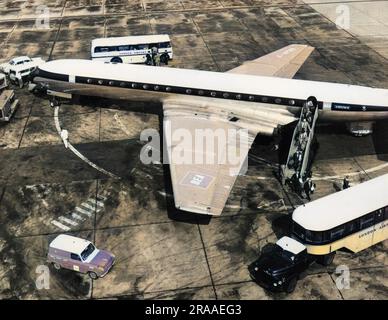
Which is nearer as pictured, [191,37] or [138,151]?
[138,151]

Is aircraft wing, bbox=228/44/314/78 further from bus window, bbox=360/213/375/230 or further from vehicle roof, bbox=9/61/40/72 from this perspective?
bus window, bbox=360/213/375/230

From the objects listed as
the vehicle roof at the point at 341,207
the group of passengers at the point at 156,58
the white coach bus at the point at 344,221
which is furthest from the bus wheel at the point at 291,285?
the group of passengers at the point at 156,58

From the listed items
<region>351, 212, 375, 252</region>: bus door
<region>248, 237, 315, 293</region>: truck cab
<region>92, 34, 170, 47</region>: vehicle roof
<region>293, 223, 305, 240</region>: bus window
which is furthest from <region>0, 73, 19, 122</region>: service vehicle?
<region>351, 212, 375, 252</region>: bus door

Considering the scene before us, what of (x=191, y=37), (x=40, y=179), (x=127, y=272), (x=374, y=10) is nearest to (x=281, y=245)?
(x=127, y=272)

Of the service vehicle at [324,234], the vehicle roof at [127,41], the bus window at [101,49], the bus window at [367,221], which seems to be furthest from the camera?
the vehicle roof at [127,41]

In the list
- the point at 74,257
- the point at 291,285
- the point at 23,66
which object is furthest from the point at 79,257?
the point at 23,66

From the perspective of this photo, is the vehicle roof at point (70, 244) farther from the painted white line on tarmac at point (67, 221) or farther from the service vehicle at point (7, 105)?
the service vehicle at point (7, 105)

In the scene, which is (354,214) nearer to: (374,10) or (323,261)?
(323,261)
